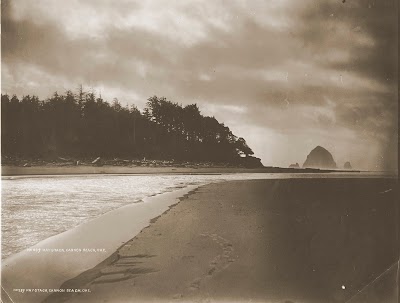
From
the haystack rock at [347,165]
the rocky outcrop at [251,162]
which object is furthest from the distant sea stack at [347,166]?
the rocky outcrop at [251,162]

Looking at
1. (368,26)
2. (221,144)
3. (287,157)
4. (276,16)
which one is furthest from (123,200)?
(368,26)

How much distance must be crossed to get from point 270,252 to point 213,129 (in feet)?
1.95

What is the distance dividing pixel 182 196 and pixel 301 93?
79cm

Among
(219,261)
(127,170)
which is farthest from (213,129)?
(219,261)

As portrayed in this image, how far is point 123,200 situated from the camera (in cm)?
172

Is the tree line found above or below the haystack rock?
above

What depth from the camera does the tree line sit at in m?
1.68

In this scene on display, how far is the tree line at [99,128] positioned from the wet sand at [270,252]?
0.32 meters

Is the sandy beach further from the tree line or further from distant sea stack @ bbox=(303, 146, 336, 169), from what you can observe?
the tree line

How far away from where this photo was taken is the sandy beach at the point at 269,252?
1419 mm

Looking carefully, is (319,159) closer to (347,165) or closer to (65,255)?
(347,165)

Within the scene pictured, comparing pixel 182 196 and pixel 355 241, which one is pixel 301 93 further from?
pixel 182 196

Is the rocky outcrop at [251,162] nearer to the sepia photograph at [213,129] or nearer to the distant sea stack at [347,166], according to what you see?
the sepia photograph at [213,129]

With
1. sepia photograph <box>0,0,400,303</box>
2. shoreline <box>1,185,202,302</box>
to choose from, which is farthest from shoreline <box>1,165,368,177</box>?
shoreline <box>1,185,202,302</box>
